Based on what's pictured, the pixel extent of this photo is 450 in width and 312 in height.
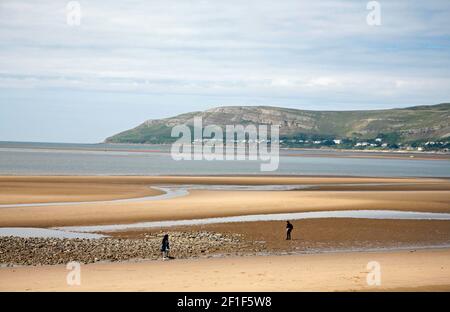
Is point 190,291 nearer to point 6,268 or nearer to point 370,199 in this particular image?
point 6,268

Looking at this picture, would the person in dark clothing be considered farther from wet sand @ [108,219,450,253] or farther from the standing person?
the standing person

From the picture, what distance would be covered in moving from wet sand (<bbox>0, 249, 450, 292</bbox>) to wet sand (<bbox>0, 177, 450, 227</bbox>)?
45.2ft

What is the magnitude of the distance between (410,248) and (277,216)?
501 inches

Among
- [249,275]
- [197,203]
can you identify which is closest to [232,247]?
[249,275]

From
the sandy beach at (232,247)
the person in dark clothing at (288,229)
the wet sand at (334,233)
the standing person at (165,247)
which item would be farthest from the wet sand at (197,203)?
the standing person at (165,247)

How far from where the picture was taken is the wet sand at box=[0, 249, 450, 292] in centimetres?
1980

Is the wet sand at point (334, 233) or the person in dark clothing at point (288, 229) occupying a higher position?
the person in dark clothing at point (288, 229)

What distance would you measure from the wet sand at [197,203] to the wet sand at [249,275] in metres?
13.8

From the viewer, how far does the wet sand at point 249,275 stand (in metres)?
19.8

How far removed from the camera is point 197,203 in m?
48.3

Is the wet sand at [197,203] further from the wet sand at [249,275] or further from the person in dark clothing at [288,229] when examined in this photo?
the wet sand at [249,275]

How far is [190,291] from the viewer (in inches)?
754
